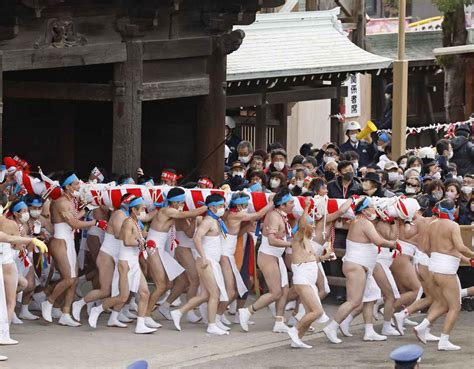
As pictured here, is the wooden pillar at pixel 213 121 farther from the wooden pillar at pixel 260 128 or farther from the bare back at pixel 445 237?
the bare back at pixel 445 237

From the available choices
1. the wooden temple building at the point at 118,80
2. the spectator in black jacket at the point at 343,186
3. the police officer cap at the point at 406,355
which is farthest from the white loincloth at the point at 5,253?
the police officer cap at the point at 406,355

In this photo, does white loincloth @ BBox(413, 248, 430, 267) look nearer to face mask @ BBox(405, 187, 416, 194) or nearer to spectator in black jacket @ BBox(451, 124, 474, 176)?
face mask @ BBox(405, 187, 416, 194)

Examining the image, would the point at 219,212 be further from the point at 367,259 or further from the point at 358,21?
the point at 358,21

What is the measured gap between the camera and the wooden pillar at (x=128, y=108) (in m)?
17.7

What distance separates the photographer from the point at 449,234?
1458cm

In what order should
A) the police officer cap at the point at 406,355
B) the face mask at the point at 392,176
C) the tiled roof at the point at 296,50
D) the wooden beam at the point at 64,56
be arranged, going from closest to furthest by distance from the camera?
the police officer cap at the point at 406,355
the wooden beam at the point at 64,56
the face mask at the point at 392,176
the tiled roof at the point at 296,50

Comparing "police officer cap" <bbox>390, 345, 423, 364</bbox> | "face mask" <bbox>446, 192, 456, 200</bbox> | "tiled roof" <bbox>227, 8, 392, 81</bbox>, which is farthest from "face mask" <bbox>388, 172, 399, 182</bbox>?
"police officer cap" <bbox>390, 345, 423, 364</bbox>

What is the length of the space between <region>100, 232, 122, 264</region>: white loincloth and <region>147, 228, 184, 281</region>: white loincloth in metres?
0.35

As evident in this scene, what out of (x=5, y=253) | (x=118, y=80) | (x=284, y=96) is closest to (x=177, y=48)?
(x=118, y=80)

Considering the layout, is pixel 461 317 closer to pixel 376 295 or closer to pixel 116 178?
pixel 376 295

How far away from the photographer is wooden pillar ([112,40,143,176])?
58.1 ft

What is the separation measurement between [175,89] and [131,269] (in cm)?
394

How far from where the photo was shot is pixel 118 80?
17.7m

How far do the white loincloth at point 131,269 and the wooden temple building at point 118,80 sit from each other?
232 centimetres
